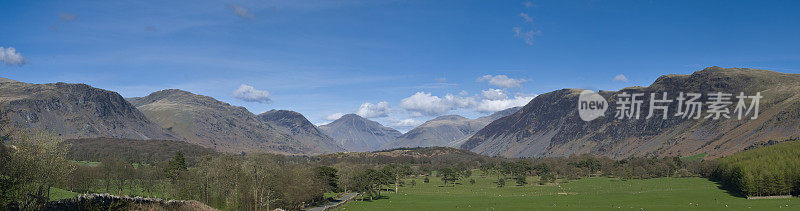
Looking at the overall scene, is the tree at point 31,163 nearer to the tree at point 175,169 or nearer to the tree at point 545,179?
the tree at point 175,169

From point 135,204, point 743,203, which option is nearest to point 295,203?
point 135,204

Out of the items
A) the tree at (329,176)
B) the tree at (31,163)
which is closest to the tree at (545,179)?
the tree at (329,176)

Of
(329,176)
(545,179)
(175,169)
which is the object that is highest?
(175,169)

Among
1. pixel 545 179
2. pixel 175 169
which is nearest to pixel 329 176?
pixel 175 169

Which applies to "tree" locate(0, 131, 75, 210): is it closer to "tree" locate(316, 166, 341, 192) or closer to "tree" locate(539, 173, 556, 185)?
"tree" locate(316, 166, 341, 192)

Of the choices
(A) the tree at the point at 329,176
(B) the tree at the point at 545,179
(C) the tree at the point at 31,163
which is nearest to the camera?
(C) the tree at the point at 31,163

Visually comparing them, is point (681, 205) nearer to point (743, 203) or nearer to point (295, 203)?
point (743, 203)

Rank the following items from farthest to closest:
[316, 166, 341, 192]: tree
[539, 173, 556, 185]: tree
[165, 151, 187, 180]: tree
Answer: [539, 173, 556, 185]: tree
[316, 166, 341, 192]: tree
[165, 151, 187, 180]: tree

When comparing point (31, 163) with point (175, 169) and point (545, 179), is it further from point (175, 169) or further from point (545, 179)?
point (545, 179)

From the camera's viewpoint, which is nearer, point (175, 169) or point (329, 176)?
point (175, 169)

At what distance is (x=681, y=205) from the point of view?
281ft

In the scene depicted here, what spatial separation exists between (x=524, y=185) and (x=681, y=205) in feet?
277

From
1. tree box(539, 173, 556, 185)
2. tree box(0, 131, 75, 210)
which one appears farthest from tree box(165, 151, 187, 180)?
tree box(539, 173, 556, 185)

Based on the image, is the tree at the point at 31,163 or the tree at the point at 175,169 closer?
the tree at the point at 31,163
